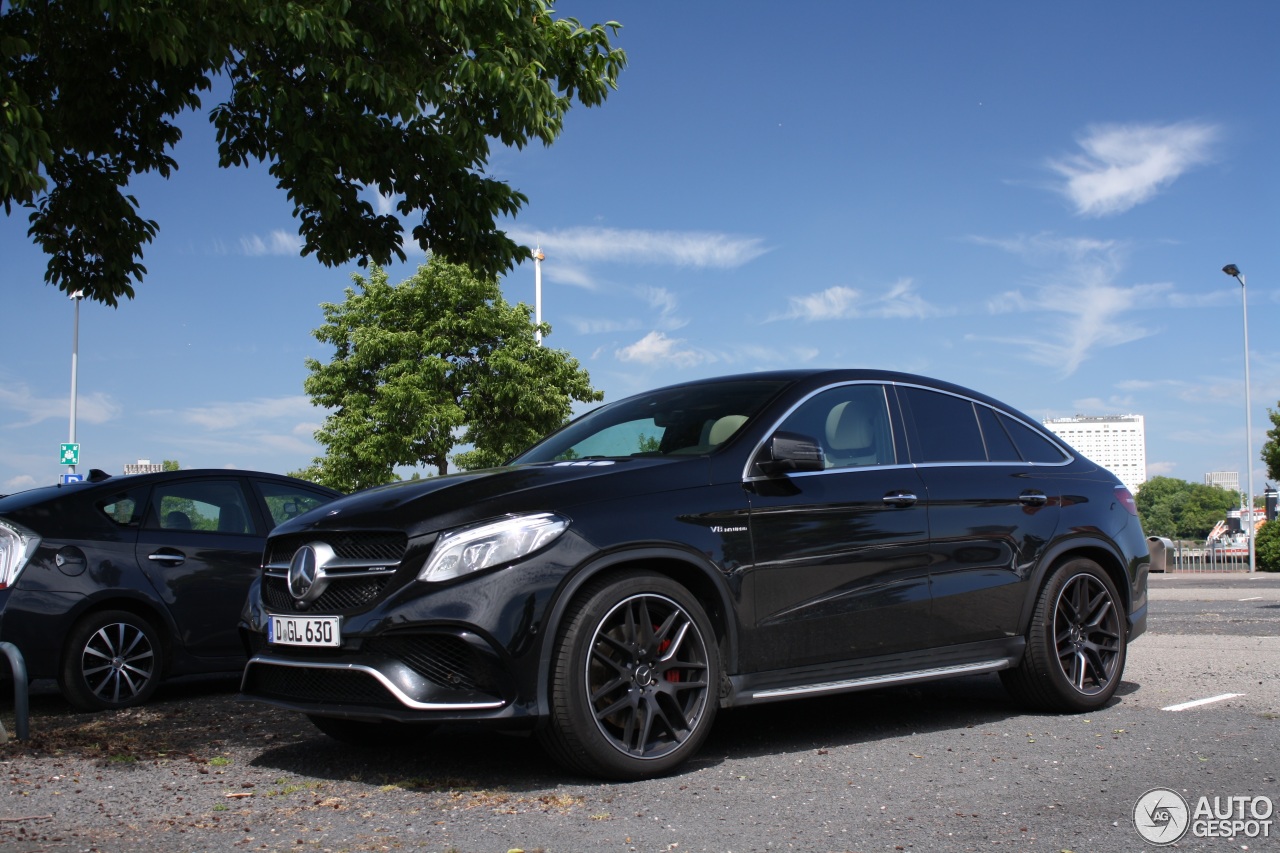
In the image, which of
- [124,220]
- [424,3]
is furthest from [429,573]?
[124,220]

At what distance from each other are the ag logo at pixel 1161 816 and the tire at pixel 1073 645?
1721mm

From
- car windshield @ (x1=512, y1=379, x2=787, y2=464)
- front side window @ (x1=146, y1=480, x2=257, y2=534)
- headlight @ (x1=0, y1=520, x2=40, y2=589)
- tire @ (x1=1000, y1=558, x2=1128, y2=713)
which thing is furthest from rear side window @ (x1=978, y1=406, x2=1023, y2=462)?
headlight @ (x1=0, y1=520, x2=40, y2=589)

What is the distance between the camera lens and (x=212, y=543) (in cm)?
805

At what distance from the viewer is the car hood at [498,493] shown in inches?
185

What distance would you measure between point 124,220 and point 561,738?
25.8 feet

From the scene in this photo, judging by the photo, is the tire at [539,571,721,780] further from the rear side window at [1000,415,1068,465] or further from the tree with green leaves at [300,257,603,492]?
the tree with green leaves at [300,257,603,492]

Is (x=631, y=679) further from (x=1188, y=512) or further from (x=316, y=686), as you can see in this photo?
(x=1188, y=512)

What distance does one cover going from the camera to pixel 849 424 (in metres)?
5.96

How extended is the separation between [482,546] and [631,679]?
77 centimetres

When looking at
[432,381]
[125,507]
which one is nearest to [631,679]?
[125,507]

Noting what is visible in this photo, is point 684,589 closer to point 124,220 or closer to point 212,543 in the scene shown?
point 212,543

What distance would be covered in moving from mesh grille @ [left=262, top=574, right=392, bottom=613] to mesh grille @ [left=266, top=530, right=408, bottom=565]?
0.08 metres

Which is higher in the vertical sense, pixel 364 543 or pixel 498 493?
pixel 498 493

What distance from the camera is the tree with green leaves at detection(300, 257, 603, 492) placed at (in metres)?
37.8
